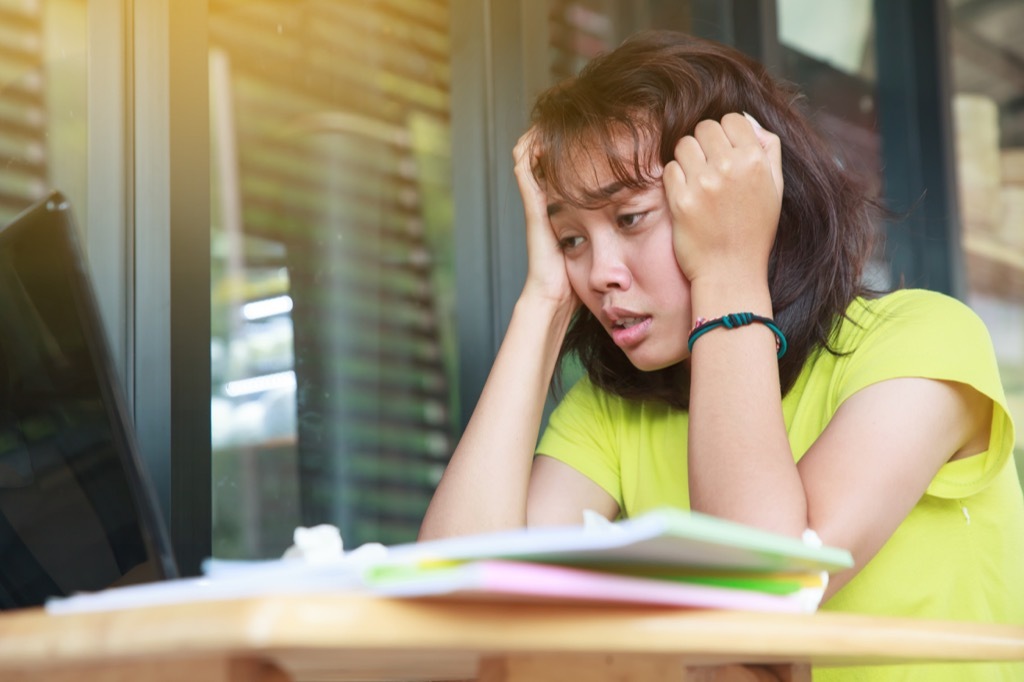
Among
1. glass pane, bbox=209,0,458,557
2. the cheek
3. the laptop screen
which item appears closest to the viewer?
the laptop screen

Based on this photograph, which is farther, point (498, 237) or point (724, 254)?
point (498, 237)

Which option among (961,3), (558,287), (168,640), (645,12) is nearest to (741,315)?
(558,287)

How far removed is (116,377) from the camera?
741mm

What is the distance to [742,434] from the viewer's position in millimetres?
1025

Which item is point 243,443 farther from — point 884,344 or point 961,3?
point 961,3

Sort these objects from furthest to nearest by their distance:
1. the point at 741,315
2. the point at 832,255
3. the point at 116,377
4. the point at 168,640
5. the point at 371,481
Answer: the point at 371,481 → the point at 832,255 → the point at 741,315 → the point at 116,377 → the point at 168,640

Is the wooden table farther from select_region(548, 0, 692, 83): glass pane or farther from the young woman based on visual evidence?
select_region(548, 0, 692, 83): glass pane

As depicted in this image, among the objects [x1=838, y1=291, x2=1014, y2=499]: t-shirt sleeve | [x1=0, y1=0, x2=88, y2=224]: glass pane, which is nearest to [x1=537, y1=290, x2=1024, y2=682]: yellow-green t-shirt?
[x1=838, y1=291, x2=1014, y2=499]: t-shirt sleeve

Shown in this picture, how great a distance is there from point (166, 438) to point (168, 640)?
113 centimetres

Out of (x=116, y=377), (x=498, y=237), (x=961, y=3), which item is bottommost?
(x=116, y=377)

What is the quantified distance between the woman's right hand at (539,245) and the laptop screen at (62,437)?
866 mm

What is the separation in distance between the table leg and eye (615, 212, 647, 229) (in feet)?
2.56

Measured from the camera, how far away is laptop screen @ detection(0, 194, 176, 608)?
0.73 m

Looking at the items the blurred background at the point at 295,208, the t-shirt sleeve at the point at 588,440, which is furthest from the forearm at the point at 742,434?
the blurred background at the point at 295,208
